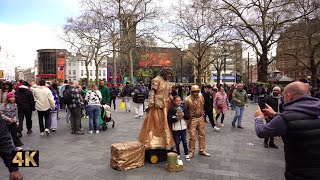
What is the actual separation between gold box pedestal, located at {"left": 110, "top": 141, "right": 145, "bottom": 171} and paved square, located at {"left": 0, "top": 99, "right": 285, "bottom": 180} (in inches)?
5.2

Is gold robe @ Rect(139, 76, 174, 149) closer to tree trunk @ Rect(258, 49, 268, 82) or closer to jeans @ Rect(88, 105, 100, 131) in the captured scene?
jeans @ Rect(88, 105, 100, 131)

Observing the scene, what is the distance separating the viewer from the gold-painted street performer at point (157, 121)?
17.6 ft

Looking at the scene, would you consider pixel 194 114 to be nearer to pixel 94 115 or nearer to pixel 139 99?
pixel 94 115

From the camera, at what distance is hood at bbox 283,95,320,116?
8.02 feet

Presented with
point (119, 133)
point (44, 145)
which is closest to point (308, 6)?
point (119, 133)

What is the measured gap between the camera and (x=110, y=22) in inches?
1088

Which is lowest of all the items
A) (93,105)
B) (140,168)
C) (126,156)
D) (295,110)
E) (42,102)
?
(140,168)

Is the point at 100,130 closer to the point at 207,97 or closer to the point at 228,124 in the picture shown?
the point at 207,97

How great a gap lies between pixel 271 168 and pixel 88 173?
373cm

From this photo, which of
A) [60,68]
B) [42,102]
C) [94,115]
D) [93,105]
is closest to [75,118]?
[94,115]

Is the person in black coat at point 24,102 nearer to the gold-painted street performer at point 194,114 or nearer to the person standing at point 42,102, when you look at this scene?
the person standing at point 42,102

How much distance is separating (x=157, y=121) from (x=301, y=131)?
10.7 feet

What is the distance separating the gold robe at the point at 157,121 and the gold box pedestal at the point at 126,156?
0.30 metres

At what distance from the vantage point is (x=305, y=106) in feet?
8.07
